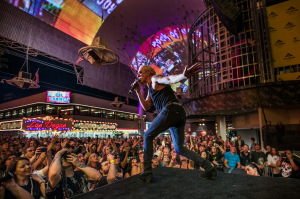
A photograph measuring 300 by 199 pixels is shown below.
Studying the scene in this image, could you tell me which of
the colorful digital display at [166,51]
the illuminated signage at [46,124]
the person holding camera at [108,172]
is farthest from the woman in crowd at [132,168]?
the colorful digital display at [166,51]

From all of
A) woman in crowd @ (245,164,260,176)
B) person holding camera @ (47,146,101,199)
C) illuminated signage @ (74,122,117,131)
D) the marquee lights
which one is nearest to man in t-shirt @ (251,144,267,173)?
woman in crowd @ (245,164,260,176)

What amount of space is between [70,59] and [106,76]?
885 centimetres

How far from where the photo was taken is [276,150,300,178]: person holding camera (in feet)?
16.4

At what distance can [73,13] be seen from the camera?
22125mm

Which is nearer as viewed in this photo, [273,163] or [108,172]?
[108,172]

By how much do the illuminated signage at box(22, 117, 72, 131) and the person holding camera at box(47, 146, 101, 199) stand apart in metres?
22.9

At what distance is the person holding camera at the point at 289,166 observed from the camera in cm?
500

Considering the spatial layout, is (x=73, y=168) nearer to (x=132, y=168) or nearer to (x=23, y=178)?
(x=23, y=178)

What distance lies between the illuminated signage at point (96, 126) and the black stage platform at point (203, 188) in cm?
2874

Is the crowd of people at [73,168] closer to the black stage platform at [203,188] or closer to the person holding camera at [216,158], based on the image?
the person holding camera at [216,158]

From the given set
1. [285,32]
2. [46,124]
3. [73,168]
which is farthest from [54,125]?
[285,32]

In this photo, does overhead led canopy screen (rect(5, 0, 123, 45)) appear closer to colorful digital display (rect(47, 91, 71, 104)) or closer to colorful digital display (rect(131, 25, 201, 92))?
colorful digital display (rect(131, 25, 201, 92))

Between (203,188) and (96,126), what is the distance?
32.2 m

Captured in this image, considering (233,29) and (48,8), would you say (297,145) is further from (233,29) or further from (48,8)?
(48,8)
